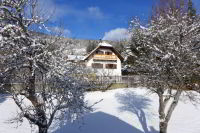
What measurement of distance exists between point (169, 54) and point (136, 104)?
9.05 m

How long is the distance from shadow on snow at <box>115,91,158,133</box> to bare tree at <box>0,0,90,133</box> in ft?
25.2

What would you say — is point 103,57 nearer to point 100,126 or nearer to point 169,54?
point 100,126

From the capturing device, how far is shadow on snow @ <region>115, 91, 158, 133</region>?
577 inches

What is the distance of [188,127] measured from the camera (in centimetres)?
1392

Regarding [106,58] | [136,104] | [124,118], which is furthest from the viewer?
[106,58]

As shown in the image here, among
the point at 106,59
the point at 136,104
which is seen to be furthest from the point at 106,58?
the point at 136,104

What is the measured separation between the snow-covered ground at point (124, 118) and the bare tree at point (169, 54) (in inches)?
131

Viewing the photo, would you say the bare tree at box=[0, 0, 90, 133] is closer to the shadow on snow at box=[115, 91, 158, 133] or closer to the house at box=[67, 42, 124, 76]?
the shadow on snow at box=[115, 91, 158, 133]

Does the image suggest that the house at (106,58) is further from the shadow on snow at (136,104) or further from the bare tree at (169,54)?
the bare tree at (169,54)

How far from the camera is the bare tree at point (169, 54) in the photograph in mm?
10234

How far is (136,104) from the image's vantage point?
1833cm

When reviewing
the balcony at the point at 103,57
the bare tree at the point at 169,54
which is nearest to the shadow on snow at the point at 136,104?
the bare tree at the point at 169,54

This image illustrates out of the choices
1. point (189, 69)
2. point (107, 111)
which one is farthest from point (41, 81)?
point (107, 111)

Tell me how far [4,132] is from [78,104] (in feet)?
20.4
